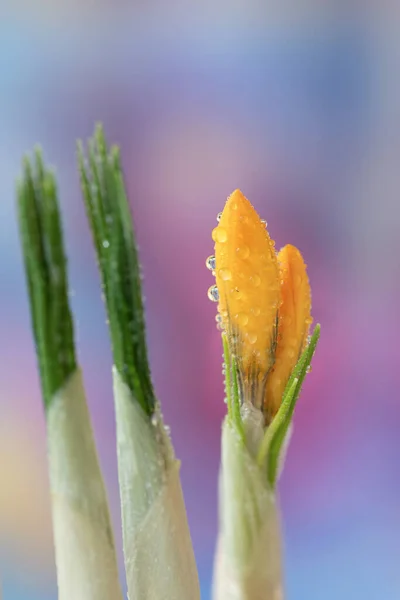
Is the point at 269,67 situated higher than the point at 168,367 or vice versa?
the point at 269,67

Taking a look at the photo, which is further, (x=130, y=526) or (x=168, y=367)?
(x=168, y=367)

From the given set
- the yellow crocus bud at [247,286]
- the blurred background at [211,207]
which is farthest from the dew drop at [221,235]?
the blurred background at [211,207]

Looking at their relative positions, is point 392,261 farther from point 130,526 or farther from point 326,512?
point 130,526

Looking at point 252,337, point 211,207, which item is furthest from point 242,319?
point 211,207

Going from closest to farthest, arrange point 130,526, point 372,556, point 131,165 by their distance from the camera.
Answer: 1. point 130,526
2. point 131,165
3. point 372,556

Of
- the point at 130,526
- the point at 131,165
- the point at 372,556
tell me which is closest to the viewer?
the point at 130,526

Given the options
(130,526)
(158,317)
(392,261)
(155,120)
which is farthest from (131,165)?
(130,526)
